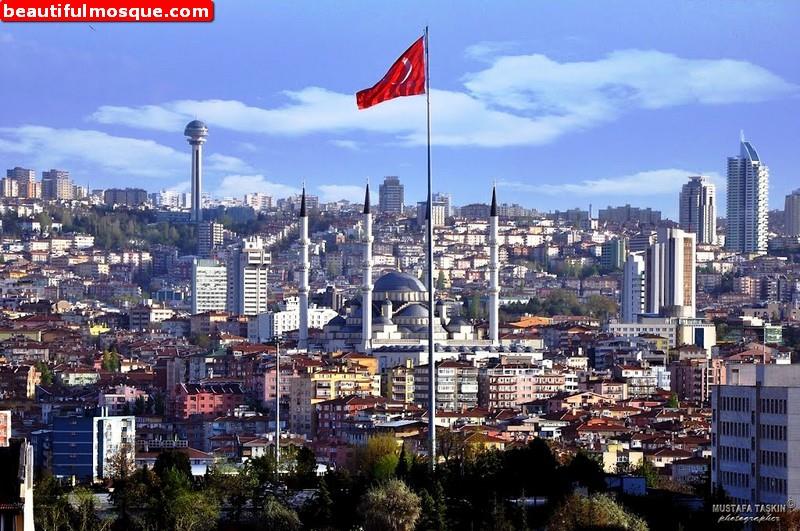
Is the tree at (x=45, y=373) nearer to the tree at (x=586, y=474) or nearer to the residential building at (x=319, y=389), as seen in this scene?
the residential building at (x=319, y=389)

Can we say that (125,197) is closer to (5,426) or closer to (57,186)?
(57,186)

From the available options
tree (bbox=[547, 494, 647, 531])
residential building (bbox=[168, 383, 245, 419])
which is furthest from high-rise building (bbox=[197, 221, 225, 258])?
tree (bbox=[547, 494, 647, 531])

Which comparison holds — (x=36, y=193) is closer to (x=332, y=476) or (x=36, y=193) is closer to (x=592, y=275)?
(x=592, y=275)

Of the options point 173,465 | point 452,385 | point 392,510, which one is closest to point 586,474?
point 392,510

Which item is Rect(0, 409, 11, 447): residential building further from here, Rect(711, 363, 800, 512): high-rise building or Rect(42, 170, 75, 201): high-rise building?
Rect(42, 170, 75, 201): high-rise building

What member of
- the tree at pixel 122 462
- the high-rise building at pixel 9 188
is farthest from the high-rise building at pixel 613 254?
the tree at pixel 122 462
